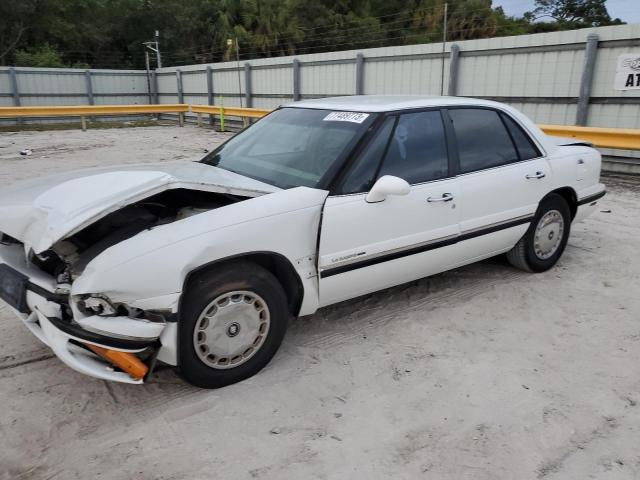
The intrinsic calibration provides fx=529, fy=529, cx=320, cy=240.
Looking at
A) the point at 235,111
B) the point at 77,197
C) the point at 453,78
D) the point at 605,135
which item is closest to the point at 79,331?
the point at 77,197

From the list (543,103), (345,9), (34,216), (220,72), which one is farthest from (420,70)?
(345,9)

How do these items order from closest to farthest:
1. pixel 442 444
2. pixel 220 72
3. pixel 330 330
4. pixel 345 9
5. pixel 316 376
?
pixel 442 444, pixel 316 376, pixel 330 330, pixel 220 72, pixel 345 9

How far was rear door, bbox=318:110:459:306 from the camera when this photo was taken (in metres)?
3.29

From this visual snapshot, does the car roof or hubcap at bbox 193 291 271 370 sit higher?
the car roof

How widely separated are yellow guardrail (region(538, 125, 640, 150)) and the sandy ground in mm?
5475

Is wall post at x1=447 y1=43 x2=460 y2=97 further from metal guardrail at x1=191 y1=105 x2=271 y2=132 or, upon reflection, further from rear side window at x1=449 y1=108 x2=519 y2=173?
rear side window at x1=449 y1=108 x2=519 y2=173

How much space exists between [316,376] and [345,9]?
3996 centimetres

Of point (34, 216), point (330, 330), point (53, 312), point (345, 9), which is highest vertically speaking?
point (345, 9)

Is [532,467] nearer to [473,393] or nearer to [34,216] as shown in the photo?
[473,393]

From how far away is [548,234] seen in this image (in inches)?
186

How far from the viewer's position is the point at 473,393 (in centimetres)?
303

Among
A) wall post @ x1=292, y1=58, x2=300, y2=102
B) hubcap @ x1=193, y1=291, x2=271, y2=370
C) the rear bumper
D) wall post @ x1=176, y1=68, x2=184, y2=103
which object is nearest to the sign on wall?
the rear bumper

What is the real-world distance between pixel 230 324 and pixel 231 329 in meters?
0.03

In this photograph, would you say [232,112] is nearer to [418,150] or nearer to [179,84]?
[179,84]
